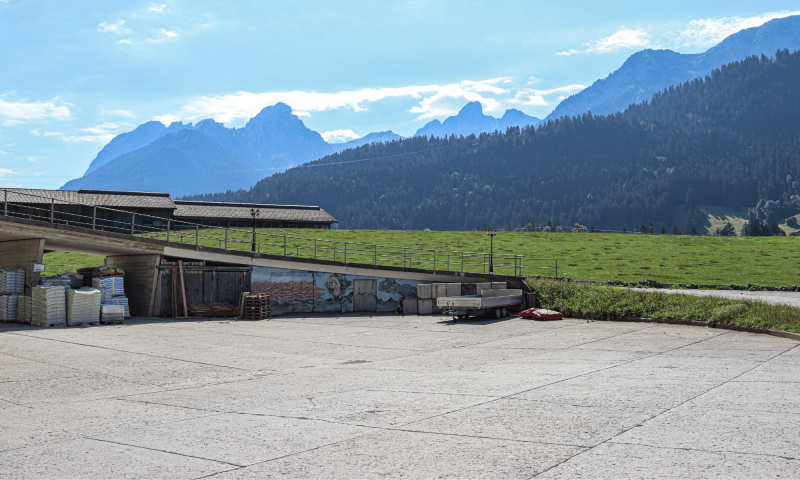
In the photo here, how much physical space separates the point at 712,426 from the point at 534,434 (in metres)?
2.53

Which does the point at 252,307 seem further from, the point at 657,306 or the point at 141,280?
the point at 657,306

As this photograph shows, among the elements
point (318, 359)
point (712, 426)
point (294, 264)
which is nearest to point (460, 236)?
point (294, 264)

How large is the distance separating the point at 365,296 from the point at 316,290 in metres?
2.94

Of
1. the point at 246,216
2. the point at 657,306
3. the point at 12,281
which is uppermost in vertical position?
the point at 246,216

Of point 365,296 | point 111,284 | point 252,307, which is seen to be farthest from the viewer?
point 365,296

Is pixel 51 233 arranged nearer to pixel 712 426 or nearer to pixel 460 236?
pixel 712 426

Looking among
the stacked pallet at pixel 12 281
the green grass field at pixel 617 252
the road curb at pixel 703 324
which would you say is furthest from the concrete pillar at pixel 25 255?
the road curb at pixel 703 324

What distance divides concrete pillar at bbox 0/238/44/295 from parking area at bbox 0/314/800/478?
8.68 metres

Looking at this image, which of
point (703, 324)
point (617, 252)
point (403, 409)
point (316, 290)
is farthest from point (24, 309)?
point (617, 252)

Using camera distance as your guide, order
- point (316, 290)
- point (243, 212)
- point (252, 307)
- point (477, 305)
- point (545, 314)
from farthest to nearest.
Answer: point (243, 212), point (316, 290), point (252, 307), point (545, 314), point (477, 305)

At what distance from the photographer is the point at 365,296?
3425 centimetres

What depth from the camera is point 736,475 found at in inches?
235

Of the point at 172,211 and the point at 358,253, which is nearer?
the point at 358,253

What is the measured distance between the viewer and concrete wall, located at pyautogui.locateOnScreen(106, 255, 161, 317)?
30516 millimetres
